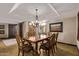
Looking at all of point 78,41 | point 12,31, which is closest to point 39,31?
point 12,31

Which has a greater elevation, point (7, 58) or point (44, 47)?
point (44, 47)

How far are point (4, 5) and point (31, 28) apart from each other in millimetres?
680

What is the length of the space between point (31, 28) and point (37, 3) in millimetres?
499

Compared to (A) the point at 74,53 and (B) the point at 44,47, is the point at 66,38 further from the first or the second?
(B) the point at 44,47

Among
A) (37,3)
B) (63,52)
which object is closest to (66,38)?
(63,52)

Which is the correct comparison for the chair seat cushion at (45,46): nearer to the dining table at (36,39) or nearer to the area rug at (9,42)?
the dining table at (36,39)

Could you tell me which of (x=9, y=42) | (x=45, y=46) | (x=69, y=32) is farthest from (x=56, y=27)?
(x=9, y=42)

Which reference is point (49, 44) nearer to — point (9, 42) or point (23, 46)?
point (23, 46)

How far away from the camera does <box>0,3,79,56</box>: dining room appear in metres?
2.12

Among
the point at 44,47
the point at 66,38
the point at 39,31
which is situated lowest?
the point at 44,47

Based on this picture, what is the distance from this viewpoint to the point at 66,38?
2166mm

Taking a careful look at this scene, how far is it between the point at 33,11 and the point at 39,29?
1.21 feet

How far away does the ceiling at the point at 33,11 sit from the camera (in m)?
2.11

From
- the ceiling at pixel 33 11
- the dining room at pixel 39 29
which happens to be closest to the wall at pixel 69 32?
the dining room at pixel 39 29
